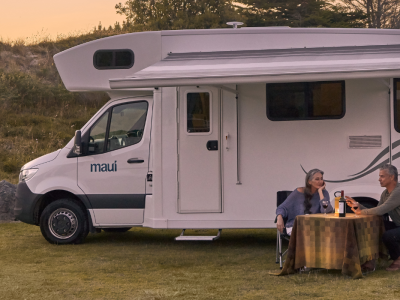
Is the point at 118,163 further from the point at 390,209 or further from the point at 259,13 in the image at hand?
the point at 259,13

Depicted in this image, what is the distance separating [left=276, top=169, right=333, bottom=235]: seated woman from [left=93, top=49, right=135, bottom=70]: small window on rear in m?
2.92

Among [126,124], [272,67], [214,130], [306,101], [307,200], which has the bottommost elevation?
[307,200]

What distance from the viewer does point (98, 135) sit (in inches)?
330

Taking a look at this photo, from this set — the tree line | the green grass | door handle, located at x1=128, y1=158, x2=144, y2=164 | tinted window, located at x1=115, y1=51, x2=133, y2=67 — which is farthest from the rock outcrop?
the tree line

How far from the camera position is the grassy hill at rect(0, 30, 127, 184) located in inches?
788

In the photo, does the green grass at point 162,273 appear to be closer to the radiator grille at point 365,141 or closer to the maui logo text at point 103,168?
the maui logo text at point 103,168

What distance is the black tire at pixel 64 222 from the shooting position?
8430mm

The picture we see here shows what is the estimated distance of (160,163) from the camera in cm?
788

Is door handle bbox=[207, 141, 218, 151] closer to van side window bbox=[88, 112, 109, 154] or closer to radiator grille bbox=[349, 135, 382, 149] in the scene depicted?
van side window bbox=[88, 112, 109, 154]

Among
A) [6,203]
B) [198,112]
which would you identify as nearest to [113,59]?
[198,112]

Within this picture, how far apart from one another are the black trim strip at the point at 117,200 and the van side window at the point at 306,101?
203 centimetres

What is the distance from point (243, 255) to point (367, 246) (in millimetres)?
2050

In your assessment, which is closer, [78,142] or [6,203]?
[78,142]

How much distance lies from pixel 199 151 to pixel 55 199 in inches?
90.6
